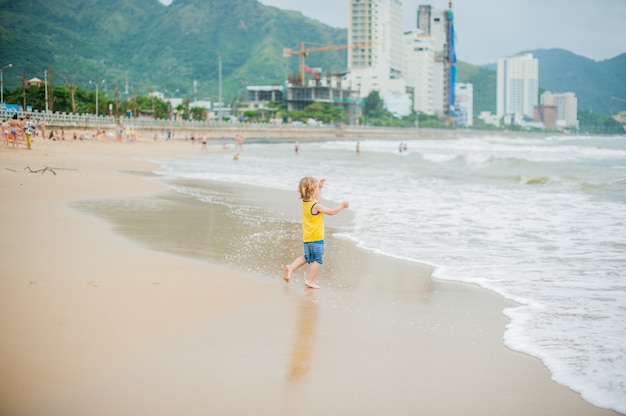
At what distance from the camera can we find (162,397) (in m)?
3.59

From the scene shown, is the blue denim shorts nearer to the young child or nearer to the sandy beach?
the young child

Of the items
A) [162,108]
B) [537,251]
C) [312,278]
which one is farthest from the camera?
[162,108]

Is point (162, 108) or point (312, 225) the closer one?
point (312, 225)

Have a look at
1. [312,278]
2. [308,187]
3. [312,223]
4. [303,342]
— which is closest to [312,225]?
[312,223]

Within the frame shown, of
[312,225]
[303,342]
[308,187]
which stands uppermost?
[308,187]

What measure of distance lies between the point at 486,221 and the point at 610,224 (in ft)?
6.82

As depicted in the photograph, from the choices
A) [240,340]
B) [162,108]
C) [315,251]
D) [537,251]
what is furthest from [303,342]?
[162,108]

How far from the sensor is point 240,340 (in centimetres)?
462

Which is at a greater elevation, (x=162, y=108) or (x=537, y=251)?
(x=162, y=108)

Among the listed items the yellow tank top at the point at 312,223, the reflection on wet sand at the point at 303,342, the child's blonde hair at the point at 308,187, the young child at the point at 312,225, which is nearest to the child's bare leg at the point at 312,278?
the young child at the point at 312,225

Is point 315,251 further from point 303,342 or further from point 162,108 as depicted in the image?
point 162,108

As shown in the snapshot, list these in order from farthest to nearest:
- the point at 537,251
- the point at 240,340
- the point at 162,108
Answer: the point at 162,108 < the point at 537,251 < the point at 240,340

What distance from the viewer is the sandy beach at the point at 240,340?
364cm

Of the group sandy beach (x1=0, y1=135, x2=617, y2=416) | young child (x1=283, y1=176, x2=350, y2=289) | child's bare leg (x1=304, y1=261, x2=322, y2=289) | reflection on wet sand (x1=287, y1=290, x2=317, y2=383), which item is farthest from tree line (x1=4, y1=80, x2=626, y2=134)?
reflection on wet sand (x1=287, y1=290, x2=317, y2=383)
